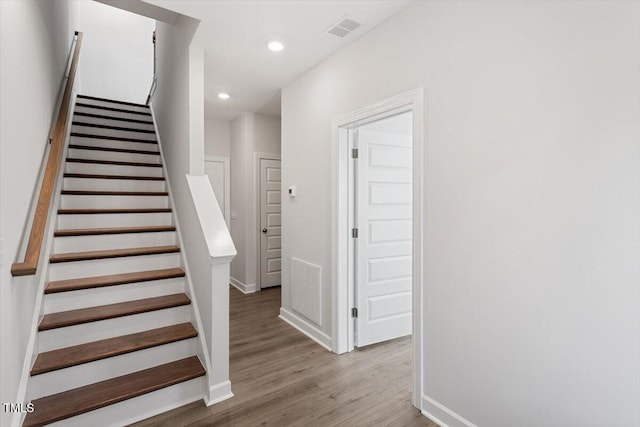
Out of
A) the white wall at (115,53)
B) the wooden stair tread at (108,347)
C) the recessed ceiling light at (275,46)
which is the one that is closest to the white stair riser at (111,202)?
the wooden stair tread at (108,347)

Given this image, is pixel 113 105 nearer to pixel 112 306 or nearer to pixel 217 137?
pixel 217 137

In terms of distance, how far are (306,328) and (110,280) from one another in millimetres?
1842

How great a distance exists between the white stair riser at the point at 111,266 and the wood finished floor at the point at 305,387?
1012 mm

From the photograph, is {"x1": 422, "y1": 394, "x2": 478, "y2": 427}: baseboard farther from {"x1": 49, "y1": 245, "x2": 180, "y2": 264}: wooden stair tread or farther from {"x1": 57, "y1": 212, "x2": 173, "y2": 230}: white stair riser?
{"x1": 57, "y1": 212, "x2": 173, "y2": 230}: white stair riser

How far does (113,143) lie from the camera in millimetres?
3918

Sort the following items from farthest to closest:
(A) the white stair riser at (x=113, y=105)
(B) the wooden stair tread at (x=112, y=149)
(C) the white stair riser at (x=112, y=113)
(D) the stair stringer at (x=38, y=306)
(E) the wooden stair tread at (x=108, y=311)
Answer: (A) the white stair riser at (x=113, y=105)
(C) the white stair riser at (x=112, y=113)
(B) the wooden stair tread at (x=112, y=149)
(E) the wooden stair tread at (x=108, y=311)
(D) the stair stringer at (x=38, y=306)

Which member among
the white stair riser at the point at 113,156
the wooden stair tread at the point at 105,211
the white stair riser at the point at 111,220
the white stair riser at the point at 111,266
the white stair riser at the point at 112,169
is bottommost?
the white stair riser at the point at 111,266

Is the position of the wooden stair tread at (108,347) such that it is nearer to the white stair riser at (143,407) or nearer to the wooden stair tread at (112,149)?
the white stair riser at (143,407)

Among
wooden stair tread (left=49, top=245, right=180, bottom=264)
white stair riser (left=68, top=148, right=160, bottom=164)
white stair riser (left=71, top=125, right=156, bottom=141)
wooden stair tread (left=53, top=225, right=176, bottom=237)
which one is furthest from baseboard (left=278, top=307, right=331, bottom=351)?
white stair riser (left=71, top=125, right=156, bottom=141)

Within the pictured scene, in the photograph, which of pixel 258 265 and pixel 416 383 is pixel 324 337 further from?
pixel 258 265

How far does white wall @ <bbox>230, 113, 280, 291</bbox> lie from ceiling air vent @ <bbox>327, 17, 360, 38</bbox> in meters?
2.54

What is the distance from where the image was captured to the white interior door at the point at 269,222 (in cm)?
489

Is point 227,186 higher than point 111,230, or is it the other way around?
point 227,186

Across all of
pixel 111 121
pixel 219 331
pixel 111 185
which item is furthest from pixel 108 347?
pixel 111 121
